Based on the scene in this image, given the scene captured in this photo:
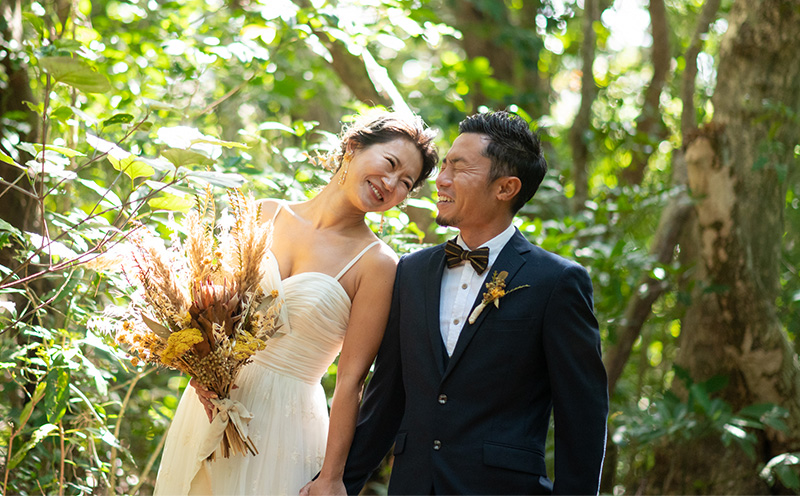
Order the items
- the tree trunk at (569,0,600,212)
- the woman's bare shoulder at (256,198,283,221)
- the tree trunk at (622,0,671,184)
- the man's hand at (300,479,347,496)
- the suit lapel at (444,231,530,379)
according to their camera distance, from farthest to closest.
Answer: the tree trunk at (622,0,671,184) < the tree trunk at (569,0,600,212) < the woman's bare shoulder at (256,198,283,221) < the man's hand at (300,479,347,496) < the suit lapel at (444,231,530,379)

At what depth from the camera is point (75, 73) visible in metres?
1.69

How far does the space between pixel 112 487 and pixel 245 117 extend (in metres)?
5.45

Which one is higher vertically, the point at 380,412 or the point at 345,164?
the point at 345,164

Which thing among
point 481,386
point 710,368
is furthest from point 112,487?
point 710,368

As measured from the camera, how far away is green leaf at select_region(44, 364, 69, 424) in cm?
212

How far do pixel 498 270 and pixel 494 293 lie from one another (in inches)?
4.0

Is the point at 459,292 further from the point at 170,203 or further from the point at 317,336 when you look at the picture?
the point at 170,203

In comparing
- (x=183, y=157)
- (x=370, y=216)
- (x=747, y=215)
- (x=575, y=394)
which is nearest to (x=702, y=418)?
(x=747, y=215)

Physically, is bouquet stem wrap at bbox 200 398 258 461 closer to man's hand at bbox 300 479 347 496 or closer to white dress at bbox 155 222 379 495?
white dress at bbox 155 222 379 495

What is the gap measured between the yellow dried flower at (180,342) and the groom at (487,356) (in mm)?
573

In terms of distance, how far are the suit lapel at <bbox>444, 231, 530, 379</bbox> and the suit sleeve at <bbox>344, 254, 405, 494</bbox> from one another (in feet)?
0.83

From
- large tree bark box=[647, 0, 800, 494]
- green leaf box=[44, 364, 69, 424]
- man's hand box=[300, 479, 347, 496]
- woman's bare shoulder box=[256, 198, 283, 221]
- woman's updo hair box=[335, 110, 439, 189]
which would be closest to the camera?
man's hand box=[300, 479, 347, 496]

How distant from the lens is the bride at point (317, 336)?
2041 mm

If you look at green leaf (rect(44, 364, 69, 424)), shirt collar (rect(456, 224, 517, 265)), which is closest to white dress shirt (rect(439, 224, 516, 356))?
shirt collar (rect(456, 224, 517, 265))
